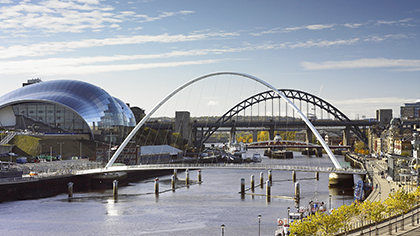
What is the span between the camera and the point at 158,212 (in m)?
50.6

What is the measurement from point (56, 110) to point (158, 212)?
58475 millimetres

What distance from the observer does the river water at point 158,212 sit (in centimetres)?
4269

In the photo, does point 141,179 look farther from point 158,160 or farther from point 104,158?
point 158,160

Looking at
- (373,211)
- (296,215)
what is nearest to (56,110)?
(296,215)

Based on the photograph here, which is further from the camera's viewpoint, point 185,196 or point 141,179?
point 141,179

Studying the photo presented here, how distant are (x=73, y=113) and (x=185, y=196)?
158ft

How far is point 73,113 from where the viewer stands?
102 meters

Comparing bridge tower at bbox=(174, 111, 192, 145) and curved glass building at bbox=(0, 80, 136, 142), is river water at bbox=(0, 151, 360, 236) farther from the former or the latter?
bridge tower at bbox=(174, 111, 192, 145)

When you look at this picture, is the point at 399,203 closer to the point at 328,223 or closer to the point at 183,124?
the point at 328,223

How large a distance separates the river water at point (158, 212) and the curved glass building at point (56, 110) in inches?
1429

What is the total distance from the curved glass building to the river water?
1429 inches

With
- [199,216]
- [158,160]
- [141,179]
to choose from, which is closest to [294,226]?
[199,216]

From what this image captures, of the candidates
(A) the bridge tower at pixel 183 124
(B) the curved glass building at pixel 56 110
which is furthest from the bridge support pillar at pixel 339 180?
(A) the bridge tower at pixel 183 124

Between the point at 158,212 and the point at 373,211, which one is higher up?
the point at 373,211
